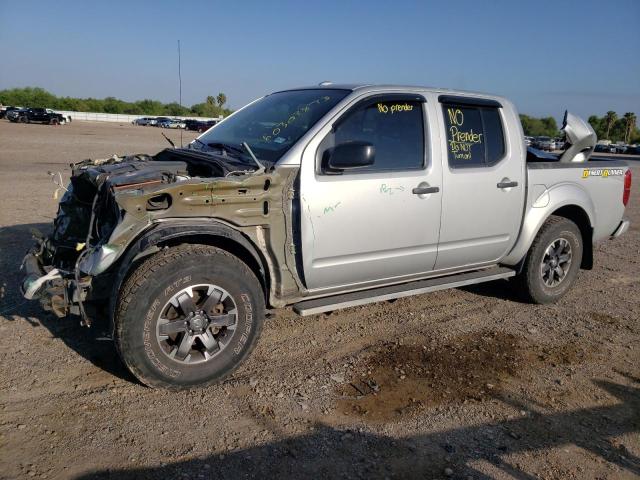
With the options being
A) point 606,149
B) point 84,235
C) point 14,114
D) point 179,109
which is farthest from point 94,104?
point 84,235

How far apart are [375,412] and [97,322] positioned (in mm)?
2515

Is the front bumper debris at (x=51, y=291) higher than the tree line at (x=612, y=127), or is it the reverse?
the tree line at (x=612, y=127)

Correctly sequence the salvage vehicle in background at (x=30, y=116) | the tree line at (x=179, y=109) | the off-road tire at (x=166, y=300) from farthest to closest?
the tree line at (x=179, y=109), the salvage vehicle in background at (x=30, y=116), the off-road tire at (x=166, y=300)

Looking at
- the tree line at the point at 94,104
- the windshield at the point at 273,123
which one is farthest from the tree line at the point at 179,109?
the windshield at the point at 273,123

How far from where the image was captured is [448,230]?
439 cm

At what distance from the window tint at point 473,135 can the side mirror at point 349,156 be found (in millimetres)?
A: 1043

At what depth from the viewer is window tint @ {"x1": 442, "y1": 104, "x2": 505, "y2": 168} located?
175 inches

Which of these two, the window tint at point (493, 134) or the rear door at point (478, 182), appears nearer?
the rear door at point (478, 182)

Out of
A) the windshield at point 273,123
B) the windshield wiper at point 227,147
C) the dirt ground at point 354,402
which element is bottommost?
the dirt ground at point 354,402

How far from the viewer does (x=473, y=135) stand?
4.59 metres

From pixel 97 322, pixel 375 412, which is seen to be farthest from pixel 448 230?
pixel 97 322

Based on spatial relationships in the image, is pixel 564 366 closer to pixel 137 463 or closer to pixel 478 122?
pixel 478 122

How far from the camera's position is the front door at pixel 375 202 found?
12.2 feet

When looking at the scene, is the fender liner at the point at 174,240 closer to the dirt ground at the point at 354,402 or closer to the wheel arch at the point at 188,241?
the wheel arch at the point at 188,241
